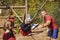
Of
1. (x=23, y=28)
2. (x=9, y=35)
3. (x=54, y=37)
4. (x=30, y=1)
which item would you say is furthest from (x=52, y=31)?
(x=30, y=1)

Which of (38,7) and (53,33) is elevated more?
(53,33)

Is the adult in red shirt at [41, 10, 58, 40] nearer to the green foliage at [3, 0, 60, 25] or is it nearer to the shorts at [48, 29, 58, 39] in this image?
the shorts at [48, 29, 58, 39]

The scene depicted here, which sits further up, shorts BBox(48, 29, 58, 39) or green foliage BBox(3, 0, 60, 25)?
shorts BBox(48, 29, 58, 39)

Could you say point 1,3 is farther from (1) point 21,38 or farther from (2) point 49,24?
(2) point 49,24

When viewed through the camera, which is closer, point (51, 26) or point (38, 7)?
point (51, 26)

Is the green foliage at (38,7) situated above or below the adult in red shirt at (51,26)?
below

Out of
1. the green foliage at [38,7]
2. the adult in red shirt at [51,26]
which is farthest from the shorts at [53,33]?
the green foliage at [38,7]

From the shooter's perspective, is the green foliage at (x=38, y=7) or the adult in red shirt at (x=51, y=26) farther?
the green foliage at (x=38, y=7)

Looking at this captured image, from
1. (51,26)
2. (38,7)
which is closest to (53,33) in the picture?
(51,26)

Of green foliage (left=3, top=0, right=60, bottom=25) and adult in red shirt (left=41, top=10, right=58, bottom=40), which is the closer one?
adult in red shirt (left=41, top=10, right=58, bottom=40)

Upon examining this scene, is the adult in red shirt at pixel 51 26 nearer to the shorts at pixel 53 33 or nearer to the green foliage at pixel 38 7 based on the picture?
the shorts at pixel 53 33

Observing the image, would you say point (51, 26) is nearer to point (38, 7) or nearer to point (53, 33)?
point (53, 33)

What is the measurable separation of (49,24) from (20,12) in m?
4.26

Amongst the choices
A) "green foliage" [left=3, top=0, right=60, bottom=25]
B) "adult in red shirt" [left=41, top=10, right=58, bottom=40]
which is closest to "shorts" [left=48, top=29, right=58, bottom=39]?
"adult in red shirt" [left=41, top=10, right=58, bottom=40]
